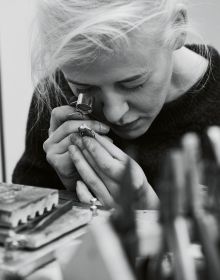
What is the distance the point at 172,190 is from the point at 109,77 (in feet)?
1.18

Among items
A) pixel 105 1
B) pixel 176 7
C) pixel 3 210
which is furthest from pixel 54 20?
pixel 3 210

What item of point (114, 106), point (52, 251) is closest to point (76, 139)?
point (114, 106)

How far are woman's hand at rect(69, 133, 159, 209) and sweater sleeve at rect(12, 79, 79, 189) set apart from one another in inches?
8.4

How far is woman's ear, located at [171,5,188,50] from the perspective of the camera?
2.41 ft

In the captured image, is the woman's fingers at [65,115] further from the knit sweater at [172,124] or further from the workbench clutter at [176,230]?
the workbench clutter at [176,230]

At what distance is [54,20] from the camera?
0.68 m

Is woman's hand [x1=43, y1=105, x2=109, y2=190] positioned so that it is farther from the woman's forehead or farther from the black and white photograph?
the woman's forehead

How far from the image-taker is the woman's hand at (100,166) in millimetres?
741

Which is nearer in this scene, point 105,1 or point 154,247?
point 154,247

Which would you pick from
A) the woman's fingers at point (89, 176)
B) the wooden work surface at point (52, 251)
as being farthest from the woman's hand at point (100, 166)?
the wooden work surface at point (52, 251)

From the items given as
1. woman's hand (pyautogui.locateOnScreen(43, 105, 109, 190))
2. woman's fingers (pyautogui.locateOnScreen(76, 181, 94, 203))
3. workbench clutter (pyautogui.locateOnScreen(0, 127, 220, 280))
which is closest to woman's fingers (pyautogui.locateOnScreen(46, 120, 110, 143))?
woman's hand (pyautogui.locateOnScreen(43, 105, 109, 190))

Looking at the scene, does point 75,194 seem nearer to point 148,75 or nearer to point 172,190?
point 148,75

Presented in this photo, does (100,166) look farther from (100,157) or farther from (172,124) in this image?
(172,124)

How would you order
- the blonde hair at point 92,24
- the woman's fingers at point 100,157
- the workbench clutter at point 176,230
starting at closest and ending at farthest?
the workbench clutter at point 176,230, the blonde hair at point 92,24, the woman's fingers at point 100,157
